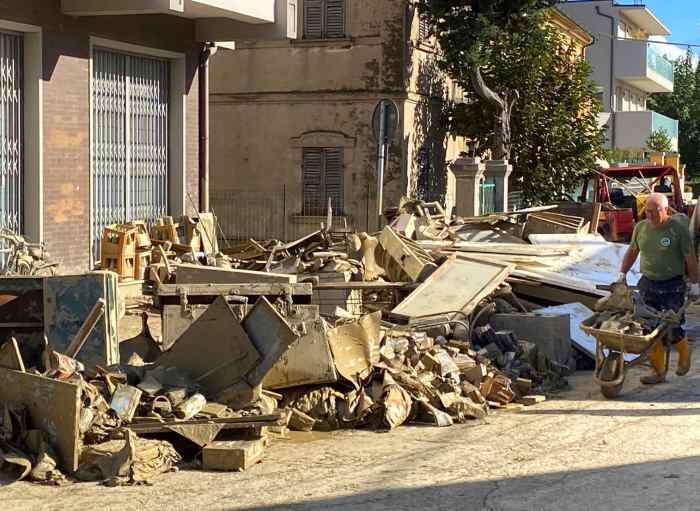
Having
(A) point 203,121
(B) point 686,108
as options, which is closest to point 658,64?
(B) point 686,108

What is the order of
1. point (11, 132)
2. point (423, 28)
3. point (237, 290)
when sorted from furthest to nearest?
1. point (423, 28)
2. point (11, 132)
3. point (237, 290)

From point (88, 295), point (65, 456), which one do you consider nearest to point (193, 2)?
point (88, 295)

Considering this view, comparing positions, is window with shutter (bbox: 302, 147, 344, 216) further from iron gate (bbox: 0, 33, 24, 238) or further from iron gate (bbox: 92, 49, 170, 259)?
iron gate (bbox: 0, 33, 24, 238)

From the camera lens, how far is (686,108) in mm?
74000

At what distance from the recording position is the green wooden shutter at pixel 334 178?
26.2 m

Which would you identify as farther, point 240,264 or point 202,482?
point 240,264

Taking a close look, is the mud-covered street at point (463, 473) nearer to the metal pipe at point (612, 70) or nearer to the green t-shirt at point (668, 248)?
the green t-shirt at point (668, 248)

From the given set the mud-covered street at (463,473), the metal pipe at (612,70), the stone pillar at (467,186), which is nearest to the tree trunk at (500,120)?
the stone pillar at (467,186)

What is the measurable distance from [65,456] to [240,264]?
26.5 ft

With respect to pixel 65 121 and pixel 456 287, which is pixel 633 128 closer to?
pixel 65 121

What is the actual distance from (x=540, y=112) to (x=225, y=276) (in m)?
18.2

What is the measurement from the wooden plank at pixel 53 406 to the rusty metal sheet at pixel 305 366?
1865 millimetres

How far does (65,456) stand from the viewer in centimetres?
741

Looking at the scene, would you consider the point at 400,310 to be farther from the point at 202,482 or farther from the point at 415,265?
the point at 202,482
